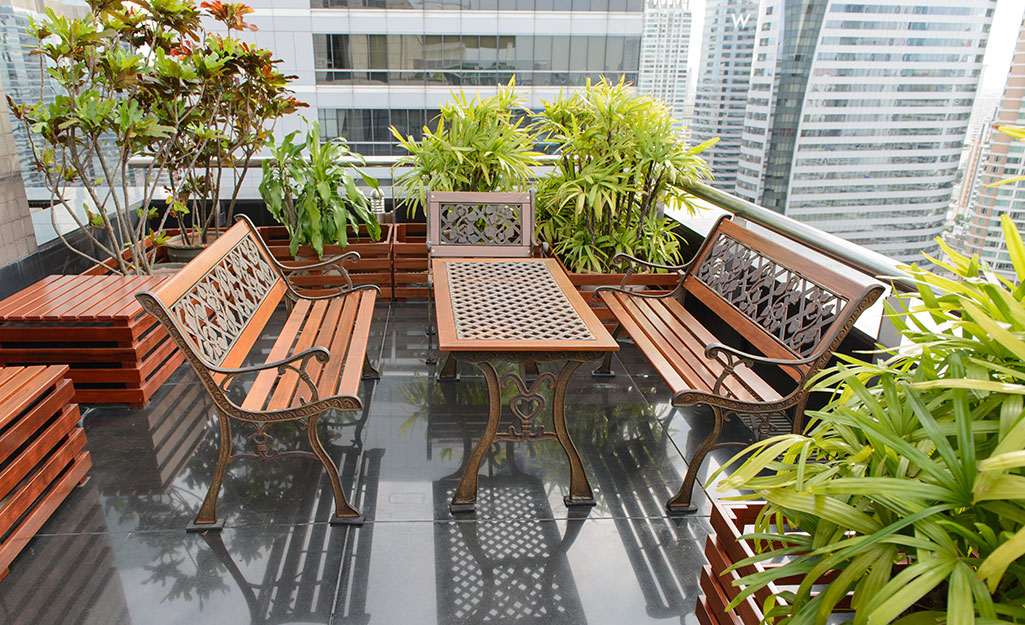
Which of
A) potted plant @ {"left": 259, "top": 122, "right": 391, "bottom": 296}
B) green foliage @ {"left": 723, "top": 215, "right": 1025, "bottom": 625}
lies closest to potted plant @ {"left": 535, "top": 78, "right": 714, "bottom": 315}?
potted plant @ {"left": 259, "top": 122, "right": 391, "bottom": 296}

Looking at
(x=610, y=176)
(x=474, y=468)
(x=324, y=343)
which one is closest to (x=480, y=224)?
(x=610, y=176)

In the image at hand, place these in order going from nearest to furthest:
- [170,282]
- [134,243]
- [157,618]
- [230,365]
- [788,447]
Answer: [788,447] → [157,618] → [170,282] → [230,365] → [134,243]

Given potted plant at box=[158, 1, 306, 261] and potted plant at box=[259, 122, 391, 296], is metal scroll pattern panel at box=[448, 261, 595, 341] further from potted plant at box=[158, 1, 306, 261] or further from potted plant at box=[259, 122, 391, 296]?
potted plant at box=[158, 1, 306, 261]

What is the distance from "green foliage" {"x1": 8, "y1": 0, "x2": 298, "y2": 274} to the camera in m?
3.20

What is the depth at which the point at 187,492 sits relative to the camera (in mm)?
2521

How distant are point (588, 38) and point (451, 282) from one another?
42.1 feet

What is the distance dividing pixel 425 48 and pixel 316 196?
1121cm

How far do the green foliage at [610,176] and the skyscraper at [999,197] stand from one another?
Result: 7.14ft

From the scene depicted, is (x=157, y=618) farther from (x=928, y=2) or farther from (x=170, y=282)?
(x=928, y=2)

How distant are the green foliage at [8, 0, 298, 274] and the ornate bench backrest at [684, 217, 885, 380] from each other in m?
3.02

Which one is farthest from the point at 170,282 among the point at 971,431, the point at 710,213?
the point at 710,213

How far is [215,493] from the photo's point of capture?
2303 millimetres

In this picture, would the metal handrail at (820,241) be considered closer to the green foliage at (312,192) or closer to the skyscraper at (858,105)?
the skyscraper at (858,105)

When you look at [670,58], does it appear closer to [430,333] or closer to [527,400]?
[430,333]
